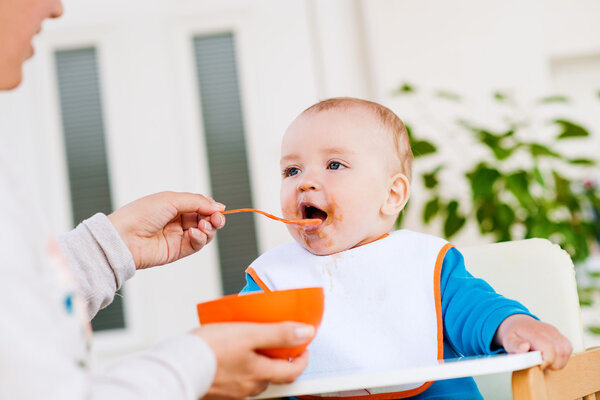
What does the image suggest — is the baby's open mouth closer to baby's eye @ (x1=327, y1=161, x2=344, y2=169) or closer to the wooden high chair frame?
baby's eye @ (x1=327, y1=161, x2=344, y2=169)

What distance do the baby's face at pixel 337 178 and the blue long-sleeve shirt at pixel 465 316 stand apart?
0.17 meters

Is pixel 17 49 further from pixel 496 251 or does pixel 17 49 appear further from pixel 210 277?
pixel 210 277

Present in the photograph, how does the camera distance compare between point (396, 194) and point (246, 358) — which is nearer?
point (246, 358)

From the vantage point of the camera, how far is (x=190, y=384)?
617 millimetres

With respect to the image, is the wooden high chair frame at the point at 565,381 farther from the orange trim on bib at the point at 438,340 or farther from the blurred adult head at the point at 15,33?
the blurred adult head at the point at 15,33

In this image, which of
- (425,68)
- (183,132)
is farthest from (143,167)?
(425,68)

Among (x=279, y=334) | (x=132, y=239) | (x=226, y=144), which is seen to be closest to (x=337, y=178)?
(x=132, y=239)

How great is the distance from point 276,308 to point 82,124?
10.4ft

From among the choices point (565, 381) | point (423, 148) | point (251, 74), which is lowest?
point (565, 381)

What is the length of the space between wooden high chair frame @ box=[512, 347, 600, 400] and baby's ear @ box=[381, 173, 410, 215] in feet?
1.42

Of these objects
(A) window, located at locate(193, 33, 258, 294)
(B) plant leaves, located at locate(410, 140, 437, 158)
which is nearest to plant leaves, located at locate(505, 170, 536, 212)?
(B) plant leaves, located at locate(410, 140, 437, 158)

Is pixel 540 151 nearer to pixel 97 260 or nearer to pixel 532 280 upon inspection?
pixel 532 280

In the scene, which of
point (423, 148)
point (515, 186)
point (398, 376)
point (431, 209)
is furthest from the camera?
point (431, 209)

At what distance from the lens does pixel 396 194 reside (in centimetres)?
123
